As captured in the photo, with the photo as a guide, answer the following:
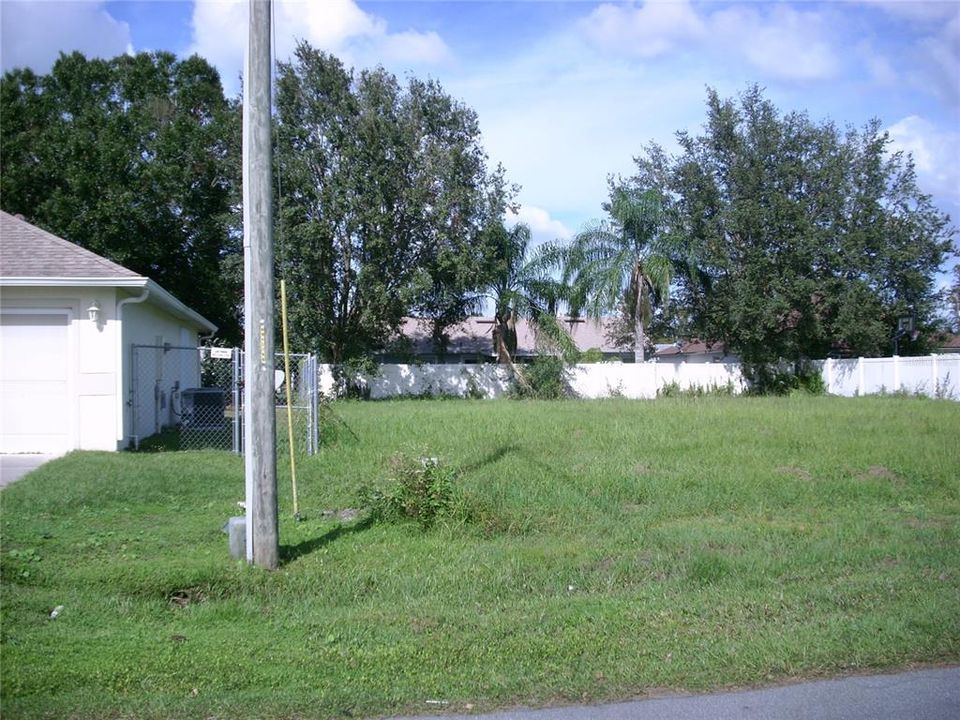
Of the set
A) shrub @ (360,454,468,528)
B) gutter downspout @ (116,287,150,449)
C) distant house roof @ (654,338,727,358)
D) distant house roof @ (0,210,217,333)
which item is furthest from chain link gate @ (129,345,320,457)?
distant house roof @ (654,338,727,358)

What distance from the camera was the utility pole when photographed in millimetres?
7156

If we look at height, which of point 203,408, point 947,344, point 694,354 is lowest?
point 203,408

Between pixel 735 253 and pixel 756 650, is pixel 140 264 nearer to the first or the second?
pixel 735 253

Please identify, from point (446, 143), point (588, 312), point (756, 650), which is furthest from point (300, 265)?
point (756, 650)

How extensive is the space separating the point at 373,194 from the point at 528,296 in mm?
7574

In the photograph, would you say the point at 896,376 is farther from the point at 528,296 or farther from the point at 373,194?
the point at 373,194

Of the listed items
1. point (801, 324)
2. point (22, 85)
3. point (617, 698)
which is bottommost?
point (617, 698)

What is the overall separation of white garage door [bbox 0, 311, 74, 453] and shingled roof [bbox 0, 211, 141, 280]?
696 millimetres

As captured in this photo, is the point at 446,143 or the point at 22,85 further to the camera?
the point at 22,85

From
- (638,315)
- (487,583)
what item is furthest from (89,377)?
(638,315)

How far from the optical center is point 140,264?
103 feet

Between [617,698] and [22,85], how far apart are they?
35.3 m

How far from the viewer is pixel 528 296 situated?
107 feet

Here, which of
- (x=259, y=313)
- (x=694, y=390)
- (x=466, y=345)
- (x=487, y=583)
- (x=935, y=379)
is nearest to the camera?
(x=487, y=583)
